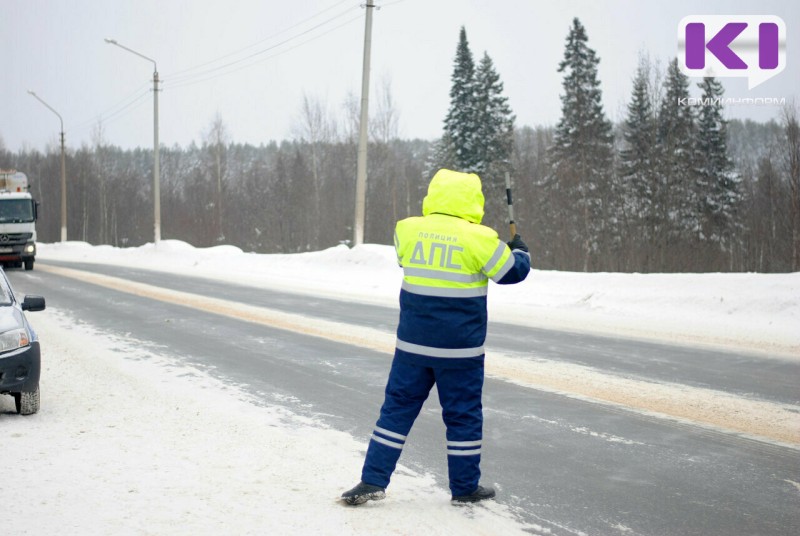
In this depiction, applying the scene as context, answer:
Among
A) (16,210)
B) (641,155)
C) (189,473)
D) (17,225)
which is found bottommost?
(189,473)

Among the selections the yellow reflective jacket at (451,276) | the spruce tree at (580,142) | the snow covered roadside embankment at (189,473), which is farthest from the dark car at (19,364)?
the spruce tree at (580,142)

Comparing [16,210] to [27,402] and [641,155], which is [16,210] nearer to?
[27,402]

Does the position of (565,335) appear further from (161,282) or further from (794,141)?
(794,141)

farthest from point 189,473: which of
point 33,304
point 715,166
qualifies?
point 715,166

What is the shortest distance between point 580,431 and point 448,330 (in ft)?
7.67

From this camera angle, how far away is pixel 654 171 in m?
39.9

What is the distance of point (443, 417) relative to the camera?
14.5ft

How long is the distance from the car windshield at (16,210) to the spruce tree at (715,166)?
121 feet

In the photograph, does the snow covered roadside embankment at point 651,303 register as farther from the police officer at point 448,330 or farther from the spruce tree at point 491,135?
the spruce tree at point 491,135

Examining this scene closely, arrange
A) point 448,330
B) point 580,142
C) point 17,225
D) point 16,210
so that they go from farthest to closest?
1. point 580,142
2. point 16,210
3. point 17,225
4. point 448,330

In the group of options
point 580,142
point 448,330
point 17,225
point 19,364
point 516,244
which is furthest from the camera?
point 580,142

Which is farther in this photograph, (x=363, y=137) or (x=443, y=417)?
(x=363, y=137)

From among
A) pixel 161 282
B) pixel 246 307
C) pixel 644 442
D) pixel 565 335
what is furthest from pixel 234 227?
pixel 644 442

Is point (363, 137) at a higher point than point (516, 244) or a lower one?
higher
